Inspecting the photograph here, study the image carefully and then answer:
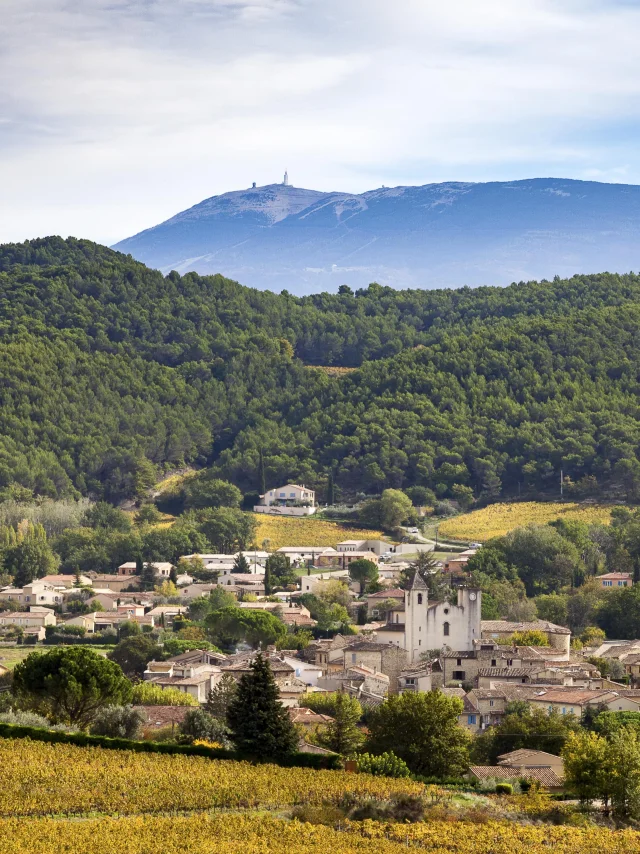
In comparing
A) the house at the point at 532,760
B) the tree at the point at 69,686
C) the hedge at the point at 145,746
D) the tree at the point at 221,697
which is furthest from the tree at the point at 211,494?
the hedge at the point at 145,746

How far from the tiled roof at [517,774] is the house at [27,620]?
34.1 metres

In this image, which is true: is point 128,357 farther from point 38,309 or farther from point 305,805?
point 305,805

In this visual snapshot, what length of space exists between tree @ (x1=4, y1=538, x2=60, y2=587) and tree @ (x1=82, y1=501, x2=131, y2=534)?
35.2ft

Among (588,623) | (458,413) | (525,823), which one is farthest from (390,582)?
(525,823)

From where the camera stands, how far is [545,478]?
108m

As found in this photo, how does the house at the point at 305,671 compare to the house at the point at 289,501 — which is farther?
the house at the point at 289,501

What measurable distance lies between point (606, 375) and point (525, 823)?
277 ft

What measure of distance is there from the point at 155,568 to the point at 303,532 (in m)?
14.9

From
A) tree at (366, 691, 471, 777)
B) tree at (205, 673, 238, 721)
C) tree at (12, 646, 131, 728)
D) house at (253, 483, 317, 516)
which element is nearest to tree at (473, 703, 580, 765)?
tree at (366, 691, 471, 777)

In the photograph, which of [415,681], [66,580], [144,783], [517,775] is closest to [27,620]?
[66,580]

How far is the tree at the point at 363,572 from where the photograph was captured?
8287cm

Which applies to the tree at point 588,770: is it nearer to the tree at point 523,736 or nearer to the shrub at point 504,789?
the shrub at point 504,789

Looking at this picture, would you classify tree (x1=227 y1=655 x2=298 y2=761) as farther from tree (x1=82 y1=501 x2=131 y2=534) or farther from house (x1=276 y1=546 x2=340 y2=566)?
tree (x1=82 y1=501 x2=131 y2=534)

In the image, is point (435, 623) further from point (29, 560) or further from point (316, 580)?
point (29, 560)
